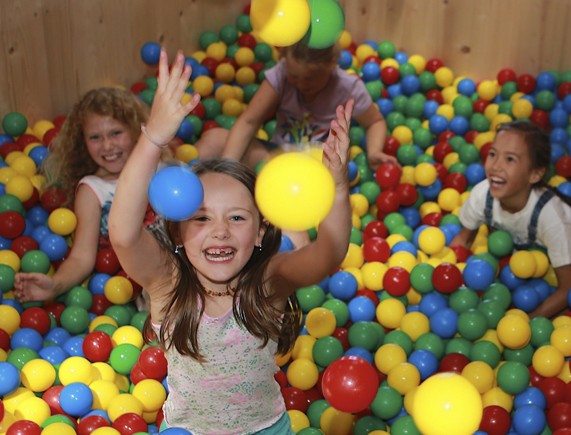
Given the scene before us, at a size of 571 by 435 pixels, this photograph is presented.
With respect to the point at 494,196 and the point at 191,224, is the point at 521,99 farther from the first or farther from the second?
the point at 191,224

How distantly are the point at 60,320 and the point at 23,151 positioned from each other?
766mm

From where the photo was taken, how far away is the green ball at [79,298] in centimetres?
196

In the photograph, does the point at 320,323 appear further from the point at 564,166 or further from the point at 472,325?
the point at 564,166

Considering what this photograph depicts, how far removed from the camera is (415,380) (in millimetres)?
1646

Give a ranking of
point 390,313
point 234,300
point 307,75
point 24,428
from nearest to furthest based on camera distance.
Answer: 1. point 234,300
2. point 24,428
3. point 390,313
4. point 307,75

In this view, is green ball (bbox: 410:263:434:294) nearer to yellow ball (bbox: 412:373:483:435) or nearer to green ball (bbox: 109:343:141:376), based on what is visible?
green ball (bbox: 109:343:141:376)

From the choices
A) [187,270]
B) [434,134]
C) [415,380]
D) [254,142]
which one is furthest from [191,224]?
[434,134]

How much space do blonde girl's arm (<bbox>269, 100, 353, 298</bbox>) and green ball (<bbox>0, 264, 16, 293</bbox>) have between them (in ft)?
3.16

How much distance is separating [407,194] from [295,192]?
1602 millimetres

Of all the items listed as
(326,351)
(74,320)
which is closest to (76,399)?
(74,320)

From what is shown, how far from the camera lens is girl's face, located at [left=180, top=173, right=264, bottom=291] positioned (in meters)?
1.12

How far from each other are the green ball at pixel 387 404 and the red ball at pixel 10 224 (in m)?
1.09

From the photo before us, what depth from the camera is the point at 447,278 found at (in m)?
1.92

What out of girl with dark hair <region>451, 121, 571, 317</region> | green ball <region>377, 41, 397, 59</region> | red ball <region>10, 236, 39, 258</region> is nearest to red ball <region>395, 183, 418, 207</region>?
girl with dark hair <region>451, 121, 571, 317</region>
